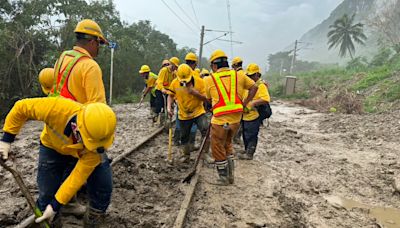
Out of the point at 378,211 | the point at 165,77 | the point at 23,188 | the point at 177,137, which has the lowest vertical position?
the point at 378,211

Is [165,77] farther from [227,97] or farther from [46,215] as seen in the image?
[46,215]

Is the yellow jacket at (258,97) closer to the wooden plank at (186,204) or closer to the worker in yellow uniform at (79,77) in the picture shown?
the wooden plank at (186,204)

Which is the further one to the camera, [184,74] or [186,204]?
[184,74]

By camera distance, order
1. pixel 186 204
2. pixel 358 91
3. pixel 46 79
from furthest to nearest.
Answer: pixel 358 91 < pixel 186 204 < pixel 46 79

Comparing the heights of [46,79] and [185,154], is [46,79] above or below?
above

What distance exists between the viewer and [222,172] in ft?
17.2

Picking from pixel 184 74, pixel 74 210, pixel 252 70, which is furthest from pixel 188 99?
pixel 74 210

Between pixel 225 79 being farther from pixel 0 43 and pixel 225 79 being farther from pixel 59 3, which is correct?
pixel 59 3

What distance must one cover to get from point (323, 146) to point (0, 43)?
34.8 ft

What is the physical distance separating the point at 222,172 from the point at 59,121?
9.81 feet

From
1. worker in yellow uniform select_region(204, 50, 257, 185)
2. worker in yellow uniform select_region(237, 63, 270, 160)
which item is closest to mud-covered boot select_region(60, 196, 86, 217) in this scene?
worker in yellow uniform select_region(204, 50, 257, 185)

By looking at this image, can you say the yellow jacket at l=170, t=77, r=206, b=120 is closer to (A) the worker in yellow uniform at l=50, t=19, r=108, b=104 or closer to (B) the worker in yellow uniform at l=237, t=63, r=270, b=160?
(B) the worker in yellow uniform at l=237, t=63, r=270, b=160

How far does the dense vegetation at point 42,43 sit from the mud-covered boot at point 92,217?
9853 millimetres

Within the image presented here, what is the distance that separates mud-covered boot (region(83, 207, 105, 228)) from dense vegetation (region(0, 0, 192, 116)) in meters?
9.85
